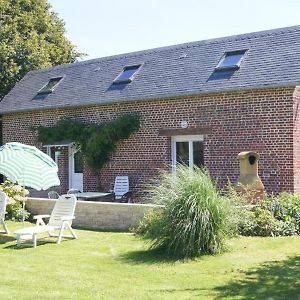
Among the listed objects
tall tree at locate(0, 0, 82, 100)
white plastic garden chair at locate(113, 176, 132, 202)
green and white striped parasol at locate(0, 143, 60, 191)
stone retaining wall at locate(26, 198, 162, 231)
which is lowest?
stone retaining wall at locate(26, 198, 162, 231)

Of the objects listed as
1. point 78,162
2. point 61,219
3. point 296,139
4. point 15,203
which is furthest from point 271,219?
point 78,162

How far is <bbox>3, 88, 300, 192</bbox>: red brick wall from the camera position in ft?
50.7

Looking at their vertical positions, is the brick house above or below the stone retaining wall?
above

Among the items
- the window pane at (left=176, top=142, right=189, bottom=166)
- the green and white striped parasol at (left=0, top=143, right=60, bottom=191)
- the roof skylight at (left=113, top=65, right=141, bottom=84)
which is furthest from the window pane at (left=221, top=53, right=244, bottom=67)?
the green and white striped parasol at (left=0, top=143, right=60, bottom=191)

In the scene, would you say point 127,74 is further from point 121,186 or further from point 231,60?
point 231,60

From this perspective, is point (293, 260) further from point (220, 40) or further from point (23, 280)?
point (220, 40)

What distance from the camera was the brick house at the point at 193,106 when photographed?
15.6 m

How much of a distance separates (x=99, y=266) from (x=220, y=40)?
12438mm

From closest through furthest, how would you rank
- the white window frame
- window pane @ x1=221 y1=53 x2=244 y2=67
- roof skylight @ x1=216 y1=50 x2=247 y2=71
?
1. roof skylight @ x1=216 y1=50 x2=247 y2=71
2. window pane @ x1=221 y1=53 x2=244 y2=67
3. the white window frame

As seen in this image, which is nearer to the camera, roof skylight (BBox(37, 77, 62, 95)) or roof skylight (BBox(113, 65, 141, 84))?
roof skylight (BBox(113, 65, 141, 84))

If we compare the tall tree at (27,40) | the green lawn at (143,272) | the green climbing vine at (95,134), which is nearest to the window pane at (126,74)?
the green climbing vine at (95,134)

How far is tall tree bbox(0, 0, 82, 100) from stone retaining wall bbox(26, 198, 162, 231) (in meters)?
15.5

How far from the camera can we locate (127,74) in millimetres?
20406

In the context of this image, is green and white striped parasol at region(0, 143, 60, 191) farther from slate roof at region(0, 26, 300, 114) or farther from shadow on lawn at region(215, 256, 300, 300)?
slate roof at region(0, 26, 300, 114)
